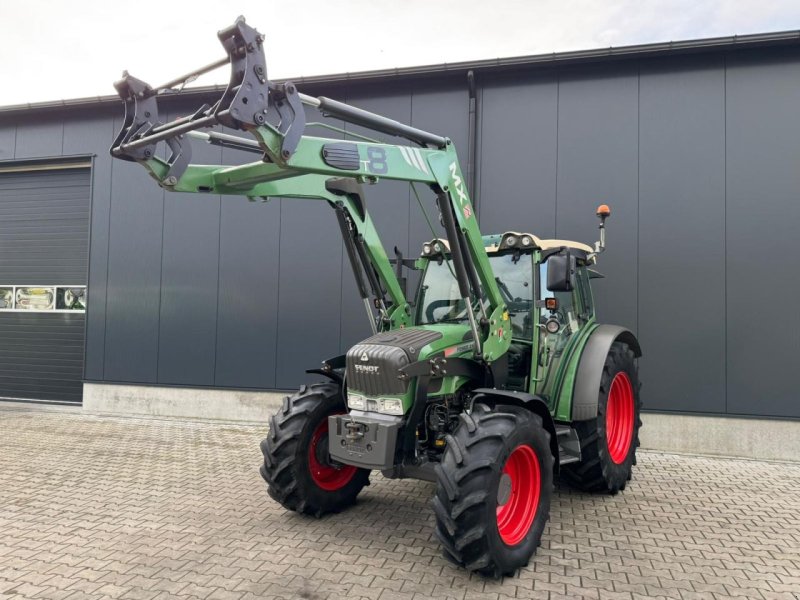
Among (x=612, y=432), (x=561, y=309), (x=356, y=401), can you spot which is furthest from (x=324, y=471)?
(x=612, y=432)

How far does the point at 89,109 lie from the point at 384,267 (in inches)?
301

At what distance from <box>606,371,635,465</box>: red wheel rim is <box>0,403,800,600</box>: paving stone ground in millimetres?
445

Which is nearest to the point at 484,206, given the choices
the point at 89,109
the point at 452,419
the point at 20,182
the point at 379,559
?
the point at 452,419

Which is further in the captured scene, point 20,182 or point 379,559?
point 20,182

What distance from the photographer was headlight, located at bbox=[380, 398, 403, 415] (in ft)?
13.0

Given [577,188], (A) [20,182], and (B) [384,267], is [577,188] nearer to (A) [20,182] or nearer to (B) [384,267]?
(B) [384,267]

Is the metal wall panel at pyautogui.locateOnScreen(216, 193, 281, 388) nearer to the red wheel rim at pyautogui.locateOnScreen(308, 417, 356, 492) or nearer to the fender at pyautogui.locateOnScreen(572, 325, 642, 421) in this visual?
the red wheel rim at pyautogui.locateOnScreen(308, 417, 356, 492)

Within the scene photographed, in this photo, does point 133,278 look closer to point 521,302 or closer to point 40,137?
point 40,137

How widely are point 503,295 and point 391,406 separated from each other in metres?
1.53

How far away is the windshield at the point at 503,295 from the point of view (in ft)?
15.9

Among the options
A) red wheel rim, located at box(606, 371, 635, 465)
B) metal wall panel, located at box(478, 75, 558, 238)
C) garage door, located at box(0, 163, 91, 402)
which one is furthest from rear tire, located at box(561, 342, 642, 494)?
garage door, located at box(0, 163, 91, 402)

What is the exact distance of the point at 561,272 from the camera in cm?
424

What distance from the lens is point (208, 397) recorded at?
341 inches

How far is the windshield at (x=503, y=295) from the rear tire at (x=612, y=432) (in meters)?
0.92
